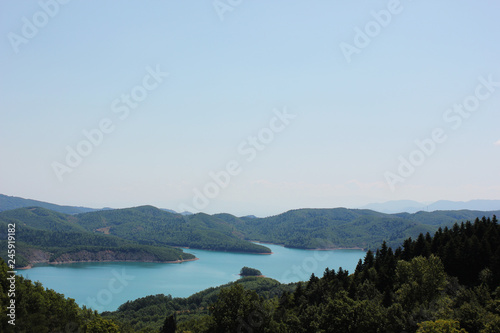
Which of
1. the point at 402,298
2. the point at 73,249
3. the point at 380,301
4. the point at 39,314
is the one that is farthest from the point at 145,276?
the point at 402,298

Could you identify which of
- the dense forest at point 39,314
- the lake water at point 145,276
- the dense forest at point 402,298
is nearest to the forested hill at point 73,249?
the lake water at point 145,276

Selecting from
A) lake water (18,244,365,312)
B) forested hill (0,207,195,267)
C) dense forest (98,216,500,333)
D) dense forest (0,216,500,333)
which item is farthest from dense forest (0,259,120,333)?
forested hill (0,207,195,267)

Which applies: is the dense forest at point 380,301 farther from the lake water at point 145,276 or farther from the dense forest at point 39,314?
the lake water at point 145,276

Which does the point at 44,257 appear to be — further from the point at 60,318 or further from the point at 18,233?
the point at 60,318

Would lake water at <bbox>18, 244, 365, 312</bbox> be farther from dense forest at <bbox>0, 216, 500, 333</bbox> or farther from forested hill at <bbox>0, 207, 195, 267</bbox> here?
dense forest at <bbox>0, 216, 500, 333</bbox>

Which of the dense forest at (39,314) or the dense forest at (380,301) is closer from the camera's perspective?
the dense forest at (380,301)

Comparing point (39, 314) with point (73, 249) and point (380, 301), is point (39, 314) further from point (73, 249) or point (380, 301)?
point (73, 249)
